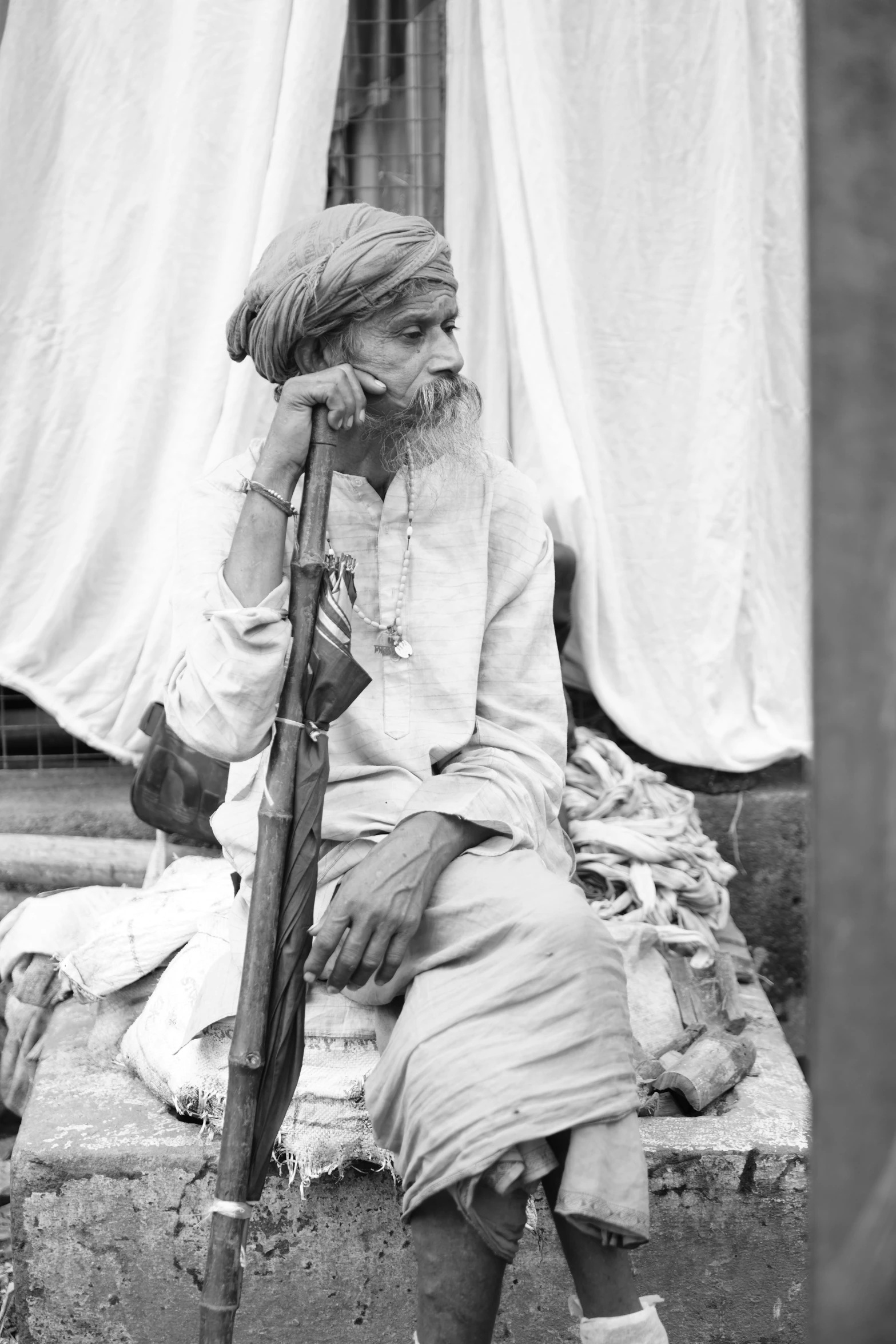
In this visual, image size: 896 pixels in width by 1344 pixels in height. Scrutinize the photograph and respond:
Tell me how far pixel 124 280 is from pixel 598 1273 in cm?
277

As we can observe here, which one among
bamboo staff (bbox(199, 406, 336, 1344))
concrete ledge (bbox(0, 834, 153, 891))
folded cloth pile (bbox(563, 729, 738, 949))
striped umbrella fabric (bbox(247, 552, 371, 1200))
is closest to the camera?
bamboo staff (bbox(199, 406, 336, 1344))

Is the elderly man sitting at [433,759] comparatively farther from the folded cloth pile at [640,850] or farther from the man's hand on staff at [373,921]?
the folded cloth pile at [640,850]

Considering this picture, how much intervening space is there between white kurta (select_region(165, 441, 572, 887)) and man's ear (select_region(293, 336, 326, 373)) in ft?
0.69

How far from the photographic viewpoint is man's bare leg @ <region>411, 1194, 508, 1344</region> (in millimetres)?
1987

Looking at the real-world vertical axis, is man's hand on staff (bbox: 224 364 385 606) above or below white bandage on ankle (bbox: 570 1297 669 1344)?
above

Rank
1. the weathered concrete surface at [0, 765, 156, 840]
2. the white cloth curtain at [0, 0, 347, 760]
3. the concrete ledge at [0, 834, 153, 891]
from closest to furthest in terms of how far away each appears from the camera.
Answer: the white cloth curtain at [0, 0, 347, 760]
the concrete ledge at [0, 834, 153, 891]
the weathered concrete surface at [0, 765, 156, 840]

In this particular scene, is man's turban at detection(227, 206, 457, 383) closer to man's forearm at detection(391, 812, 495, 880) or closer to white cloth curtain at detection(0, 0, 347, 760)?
man's forearm at detection(391, 812, 495, 880)

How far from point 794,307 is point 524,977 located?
2.41m

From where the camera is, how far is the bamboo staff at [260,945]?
2.06 m

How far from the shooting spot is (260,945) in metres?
2.14

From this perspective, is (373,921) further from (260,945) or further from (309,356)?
(309,356)

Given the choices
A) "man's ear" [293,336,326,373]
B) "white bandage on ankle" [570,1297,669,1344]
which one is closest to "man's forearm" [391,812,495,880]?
"white bandage on ankle" [570,1297,669,1344]

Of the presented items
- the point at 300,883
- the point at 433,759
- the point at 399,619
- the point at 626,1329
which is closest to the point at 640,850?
the point at 433,759

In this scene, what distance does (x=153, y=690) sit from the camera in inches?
147
